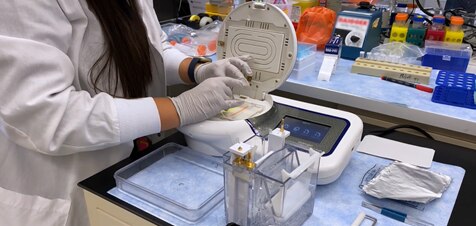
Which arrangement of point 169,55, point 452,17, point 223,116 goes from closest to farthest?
point 223,116 < point 169,55 < point 452,17

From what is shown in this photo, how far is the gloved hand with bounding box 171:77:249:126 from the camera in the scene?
891 mm

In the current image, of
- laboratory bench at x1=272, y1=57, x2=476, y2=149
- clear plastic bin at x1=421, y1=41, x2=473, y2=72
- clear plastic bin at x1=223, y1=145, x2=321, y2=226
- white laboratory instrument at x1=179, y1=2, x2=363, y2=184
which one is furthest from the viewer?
clear plastic bin at x1=421, y1=41, x2=473, y2=72

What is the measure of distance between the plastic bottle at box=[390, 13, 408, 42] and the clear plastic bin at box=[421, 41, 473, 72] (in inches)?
4.7

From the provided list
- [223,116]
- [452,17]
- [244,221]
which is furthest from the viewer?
[452,17]

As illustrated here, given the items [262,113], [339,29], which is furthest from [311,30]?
[262,113]

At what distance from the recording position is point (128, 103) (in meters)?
0.84

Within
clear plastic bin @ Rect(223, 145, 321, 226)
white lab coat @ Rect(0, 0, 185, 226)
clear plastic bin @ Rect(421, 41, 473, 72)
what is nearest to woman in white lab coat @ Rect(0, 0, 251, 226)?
white lab coat @ Rect(0, 0, 185, 226)

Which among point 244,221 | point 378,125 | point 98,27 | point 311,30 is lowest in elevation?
point 378,125

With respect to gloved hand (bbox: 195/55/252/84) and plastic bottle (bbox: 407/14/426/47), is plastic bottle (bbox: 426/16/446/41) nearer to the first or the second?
plastic bottle (bbox: 407/14/426/47)

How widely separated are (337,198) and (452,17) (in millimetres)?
1160

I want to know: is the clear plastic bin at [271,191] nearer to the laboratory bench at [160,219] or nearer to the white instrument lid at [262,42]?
the laboratory bench at [160,219]

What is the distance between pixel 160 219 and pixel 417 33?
1352mm

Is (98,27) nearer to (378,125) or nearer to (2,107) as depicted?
(2,107)

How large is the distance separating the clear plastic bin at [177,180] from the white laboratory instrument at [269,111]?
0.15 feet
